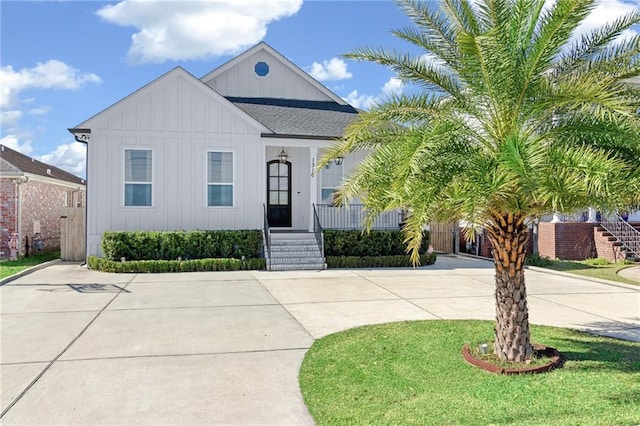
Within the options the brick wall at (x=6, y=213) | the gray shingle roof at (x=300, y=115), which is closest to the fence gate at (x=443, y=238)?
the gray shingle roof at (x=300, y=115)

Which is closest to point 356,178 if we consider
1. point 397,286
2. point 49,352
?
point 49,352

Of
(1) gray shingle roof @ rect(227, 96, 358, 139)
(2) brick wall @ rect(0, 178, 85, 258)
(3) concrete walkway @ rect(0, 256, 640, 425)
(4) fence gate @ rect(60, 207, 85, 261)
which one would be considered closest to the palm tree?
(3) concrete walkway @ rect(0, 256, 640, 425)

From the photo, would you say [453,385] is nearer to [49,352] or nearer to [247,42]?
[49,352]

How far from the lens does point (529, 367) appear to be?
16.4ft

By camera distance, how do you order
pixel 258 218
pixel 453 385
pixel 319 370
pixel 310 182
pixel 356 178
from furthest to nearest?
1. pixel 310 182
2. pixel 258 218
3. pixel 356 178
4. pixel 319 370
5. pixel 453 385

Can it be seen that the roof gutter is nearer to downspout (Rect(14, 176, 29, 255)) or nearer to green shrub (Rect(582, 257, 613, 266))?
downspout (Rect(14, 176, 29, 255))

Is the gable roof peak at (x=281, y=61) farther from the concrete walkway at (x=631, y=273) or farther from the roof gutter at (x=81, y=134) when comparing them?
the concrete walkway at (x=631, y=273)

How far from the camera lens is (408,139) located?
4.75 meters

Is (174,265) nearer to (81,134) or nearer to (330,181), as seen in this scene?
(81,134)

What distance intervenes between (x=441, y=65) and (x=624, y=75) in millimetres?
1951

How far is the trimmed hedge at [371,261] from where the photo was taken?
13758 mm

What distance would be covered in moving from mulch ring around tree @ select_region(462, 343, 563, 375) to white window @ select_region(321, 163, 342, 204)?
34.8ft

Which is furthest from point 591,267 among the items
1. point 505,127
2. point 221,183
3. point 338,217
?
point 221,183

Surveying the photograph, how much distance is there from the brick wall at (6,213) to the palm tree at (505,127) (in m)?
14.0
